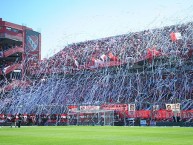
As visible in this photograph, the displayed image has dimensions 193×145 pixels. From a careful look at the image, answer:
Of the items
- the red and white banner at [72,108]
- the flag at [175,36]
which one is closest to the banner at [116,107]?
the red and white banner at [72,108]

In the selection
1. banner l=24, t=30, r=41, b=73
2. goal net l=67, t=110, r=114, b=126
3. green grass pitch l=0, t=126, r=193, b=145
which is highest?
banner l=24, t=30, r=41, b=73

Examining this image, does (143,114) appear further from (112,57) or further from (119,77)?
(112,57)

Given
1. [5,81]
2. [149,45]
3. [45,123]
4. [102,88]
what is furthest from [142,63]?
[5,81]

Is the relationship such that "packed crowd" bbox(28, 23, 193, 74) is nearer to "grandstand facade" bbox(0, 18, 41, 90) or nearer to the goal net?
"grandstand facade" bbox(0, 18, 41, 90)

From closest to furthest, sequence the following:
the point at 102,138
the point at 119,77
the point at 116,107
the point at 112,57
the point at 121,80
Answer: the point at 102,138 → the point at 116,107 → the point at 121,80 → the point at 119,77 → the point at 112,57

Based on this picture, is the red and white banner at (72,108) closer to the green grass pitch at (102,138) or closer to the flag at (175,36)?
the flag at (175,36)

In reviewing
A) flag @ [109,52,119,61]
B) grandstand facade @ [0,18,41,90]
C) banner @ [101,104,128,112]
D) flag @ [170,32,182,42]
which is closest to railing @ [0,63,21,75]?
grandstand facade @ [0,18,41,90]

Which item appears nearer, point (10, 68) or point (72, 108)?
point (72, 108)

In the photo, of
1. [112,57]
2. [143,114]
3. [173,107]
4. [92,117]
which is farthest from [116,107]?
[112,57]

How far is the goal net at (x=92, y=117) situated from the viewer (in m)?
47.5

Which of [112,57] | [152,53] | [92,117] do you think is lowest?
[92,117]

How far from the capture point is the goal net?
1870 inches

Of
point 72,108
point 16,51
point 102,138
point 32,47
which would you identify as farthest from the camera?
point 32,47

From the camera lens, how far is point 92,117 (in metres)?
49.6
